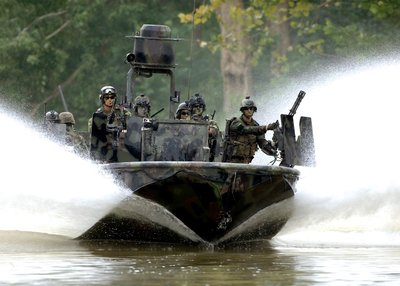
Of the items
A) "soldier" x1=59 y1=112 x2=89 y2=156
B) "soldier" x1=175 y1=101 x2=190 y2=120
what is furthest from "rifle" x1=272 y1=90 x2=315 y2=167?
"soldier" x1=59 y1=112 x2=89 y2=156

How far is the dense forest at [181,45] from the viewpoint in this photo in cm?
5012

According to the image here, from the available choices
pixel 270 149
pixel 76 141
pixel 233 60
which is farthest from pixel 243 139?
pixel 233 60

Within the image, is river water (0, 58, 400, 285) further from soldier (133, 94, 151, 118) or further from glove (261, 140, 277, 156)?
soldier (133, 94, 151, 118)

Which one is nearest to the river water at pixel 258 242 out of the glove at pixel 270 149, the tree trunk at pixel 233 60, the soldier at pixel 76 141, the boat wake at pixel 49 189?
the boat wake at pixel 49 189

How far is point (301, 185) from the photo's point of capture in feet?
87.9

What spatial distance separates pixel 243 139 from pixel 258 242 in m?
1.78

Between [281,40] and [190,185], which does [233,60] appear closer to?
[281,40]

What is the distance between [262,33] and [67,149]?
88.7 feet

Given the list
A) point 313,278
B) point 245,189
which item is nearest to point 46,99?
point 245,189

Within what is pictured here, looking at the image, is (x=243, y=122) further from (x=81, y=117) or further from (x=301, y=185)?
(x=81, y=117)

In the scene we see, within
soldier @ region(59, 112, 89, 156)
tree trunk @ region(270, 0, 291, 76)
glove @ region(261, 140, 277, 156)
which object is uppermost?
tree trunk @ region(270, 0, 291, 76)

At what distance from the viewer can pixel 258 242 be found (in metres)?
25.6

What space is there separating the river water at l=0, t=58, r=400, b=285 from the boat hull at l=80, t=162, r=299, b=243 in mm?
260

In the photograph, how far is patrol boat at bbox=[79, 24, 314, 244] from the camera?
76.6 feet
